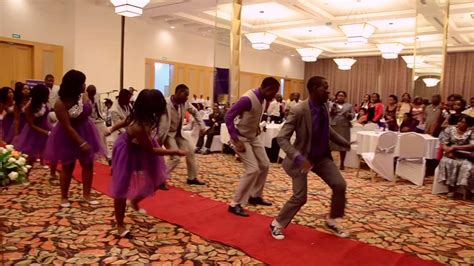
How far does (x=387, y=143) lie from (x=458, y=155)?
1055 millimetres

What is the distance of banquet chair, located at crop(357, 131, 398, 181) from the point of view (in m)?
6.03

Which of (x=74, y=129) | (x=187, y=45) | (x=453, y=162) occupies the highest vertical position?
(x=187, y=45)

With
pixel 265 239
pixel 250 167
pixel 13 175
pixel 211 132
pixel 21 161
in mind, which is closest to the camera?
pixel 13 175

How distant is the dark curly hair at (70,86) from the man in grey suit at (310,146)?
6.61 ft

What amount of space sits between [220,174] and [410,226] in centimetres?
310

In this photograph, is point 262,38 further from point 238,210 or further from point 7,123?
point 238,210

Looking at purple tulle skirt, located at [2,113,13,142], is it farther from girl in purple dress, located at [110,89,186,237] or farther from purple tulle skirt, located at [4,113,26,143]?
girl in purple dress, located at [110,89,186,237]

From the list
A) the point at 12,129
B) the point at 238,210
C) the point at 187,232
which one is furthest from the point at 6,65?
the point at 187,232

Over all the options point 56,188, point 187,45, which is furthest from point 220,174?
point 187,45

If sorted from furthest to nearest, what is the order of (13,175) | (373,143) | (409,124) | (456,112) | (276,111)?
(276,111), (409,124), (373,143), (456,112), (13,175)

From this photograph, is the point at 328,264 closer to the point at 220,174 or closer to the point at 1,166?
the point at 1,166

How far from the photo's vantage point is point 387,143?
606cm

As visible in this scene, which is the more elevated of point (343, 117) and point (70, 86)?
point (70, 86)

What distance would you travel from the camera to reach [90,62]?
12320mm
